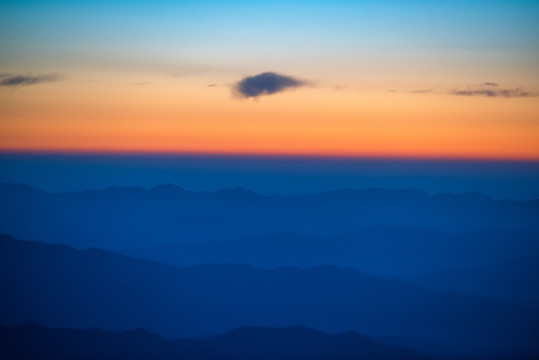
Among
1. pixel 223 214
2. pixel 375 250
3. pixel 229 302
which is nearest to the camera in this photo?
pixel 229 302

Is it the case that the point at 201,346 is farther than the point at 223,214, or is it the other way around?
the point at 223,214

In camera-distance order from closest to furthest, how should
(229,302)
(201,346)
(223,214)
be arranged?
(201,346) < (229,302) < (223,214)

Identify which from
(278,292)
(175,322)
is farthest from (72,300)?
(278,292)

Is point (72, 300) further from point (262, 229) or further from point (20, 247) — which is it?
point (262, 229)

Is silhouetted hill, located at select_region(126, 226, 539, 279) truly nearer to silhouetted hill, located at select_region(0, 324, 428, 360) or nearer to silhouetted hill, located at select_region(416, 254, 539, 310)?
silhouetted hill, located at select_region(416, 254, 539, 310)

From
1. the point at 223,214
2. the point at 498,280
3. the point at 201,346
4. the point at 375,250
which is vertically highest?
the point at 223,214

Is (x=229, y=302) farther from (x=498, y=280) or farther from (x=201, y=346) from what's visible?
(x=498, y=280)

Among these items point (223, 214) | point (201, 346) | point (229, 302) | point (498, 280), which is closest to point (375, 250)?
point (498, 280)
